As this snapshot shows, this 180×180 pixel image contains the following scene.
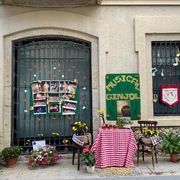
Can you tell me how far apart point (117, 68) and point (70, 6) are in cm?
217

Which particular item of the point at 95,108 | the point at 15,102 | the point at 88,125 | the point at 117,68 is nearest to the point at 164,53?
the point at 117,68

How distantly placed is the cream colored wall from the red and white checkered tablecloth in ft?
3.56

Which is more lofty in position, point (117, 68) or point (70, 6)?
point (70, 6)

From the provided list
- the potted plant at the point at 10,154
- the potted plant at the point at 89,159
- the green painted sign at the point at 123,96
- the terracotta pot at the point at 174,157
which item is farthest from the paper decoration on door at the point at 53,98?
the terracotta pot at the point at 174,157

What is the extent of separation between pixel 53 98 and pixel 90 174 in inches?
95.5

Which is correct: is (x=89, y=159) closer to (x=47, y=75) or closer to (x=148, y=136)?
(x=148, y=136)

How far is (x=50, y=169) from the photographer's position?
593 cm

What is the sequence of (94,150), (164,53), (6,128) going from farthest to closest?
(164,53) → (6,128) → (94,150)

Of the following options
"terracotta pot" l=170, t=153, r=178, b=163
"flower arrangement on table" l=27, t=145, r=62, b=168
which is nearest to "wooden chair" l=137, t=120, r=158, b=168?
"terracotta pot" l=170, t=153, r=178, b=163

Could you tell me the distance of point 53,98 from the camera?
700 centimetres

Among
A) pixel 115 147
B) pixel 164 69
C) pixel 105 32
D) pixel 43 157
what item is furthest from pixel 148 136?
pixel 105 32

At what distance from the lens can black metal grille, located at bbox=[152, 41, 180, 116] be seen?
7.25 m

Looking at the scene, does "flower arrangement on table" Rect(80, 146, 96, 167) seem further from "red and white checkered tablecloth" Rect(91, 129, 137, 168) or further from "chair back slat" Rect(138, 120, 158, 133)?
"chair back slat" Rect(138, 120, 158, 133)

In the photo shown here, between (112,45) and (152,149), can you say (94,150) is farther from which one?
(112,45)
